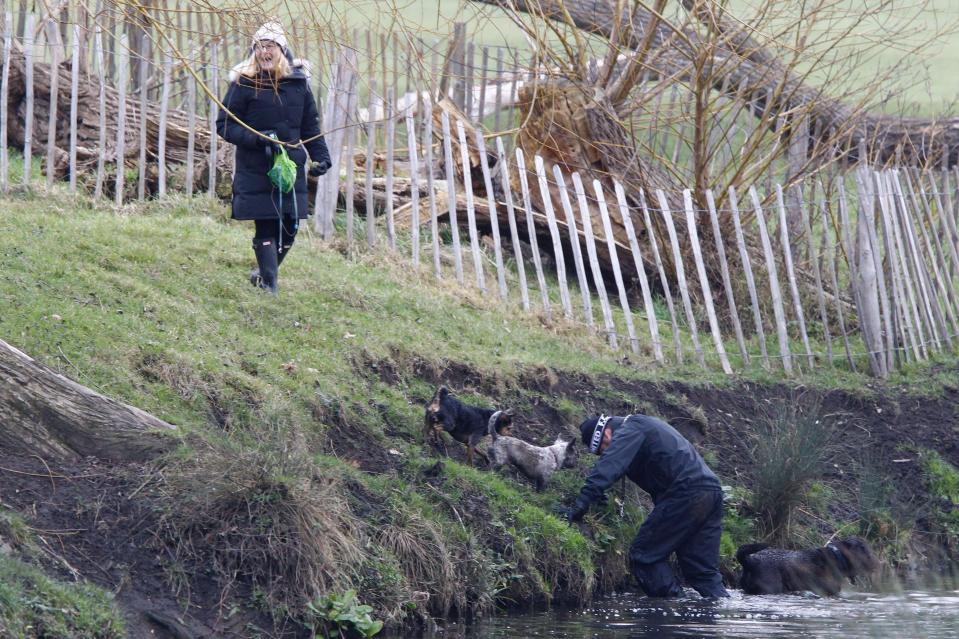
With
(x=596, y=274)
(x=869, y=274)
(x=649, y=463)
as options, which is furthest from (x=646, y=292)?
(x=649, y=463)

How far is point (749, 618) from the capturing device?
23.8 ft

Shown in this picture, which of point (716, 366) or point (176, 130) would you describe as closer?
point (716, 366)

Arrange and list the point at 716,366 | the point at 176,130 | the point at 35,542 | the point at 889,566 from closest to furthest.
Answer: the point at 35,542, the point at 889,566, the point at 716,366, the point at 176,130

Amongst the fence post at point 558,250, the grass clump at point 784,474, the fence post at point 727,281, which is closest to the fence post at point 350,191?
the fence post at point 558,250

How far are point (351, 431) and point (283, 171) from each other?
2.34m

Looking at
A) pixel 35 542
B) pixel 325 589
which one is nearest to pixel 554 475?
pixel 325 589

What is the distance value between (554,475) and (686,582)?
118 cm

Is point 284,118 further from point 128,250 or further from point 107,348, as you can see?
point 107,348

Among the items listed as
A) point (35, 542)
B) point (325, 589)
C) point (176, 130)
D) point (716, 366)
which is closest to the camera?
point (35, 542)

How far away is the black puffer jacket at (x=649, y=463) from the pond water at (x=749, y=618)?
0.73 m

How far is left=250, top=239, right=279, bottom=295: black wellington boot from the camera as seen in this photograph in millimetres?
9352

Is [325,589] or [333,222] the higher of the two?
[333,222]

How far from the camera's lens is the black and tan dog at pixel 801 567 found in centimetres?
795

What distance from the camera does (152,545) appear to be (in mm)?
6188
